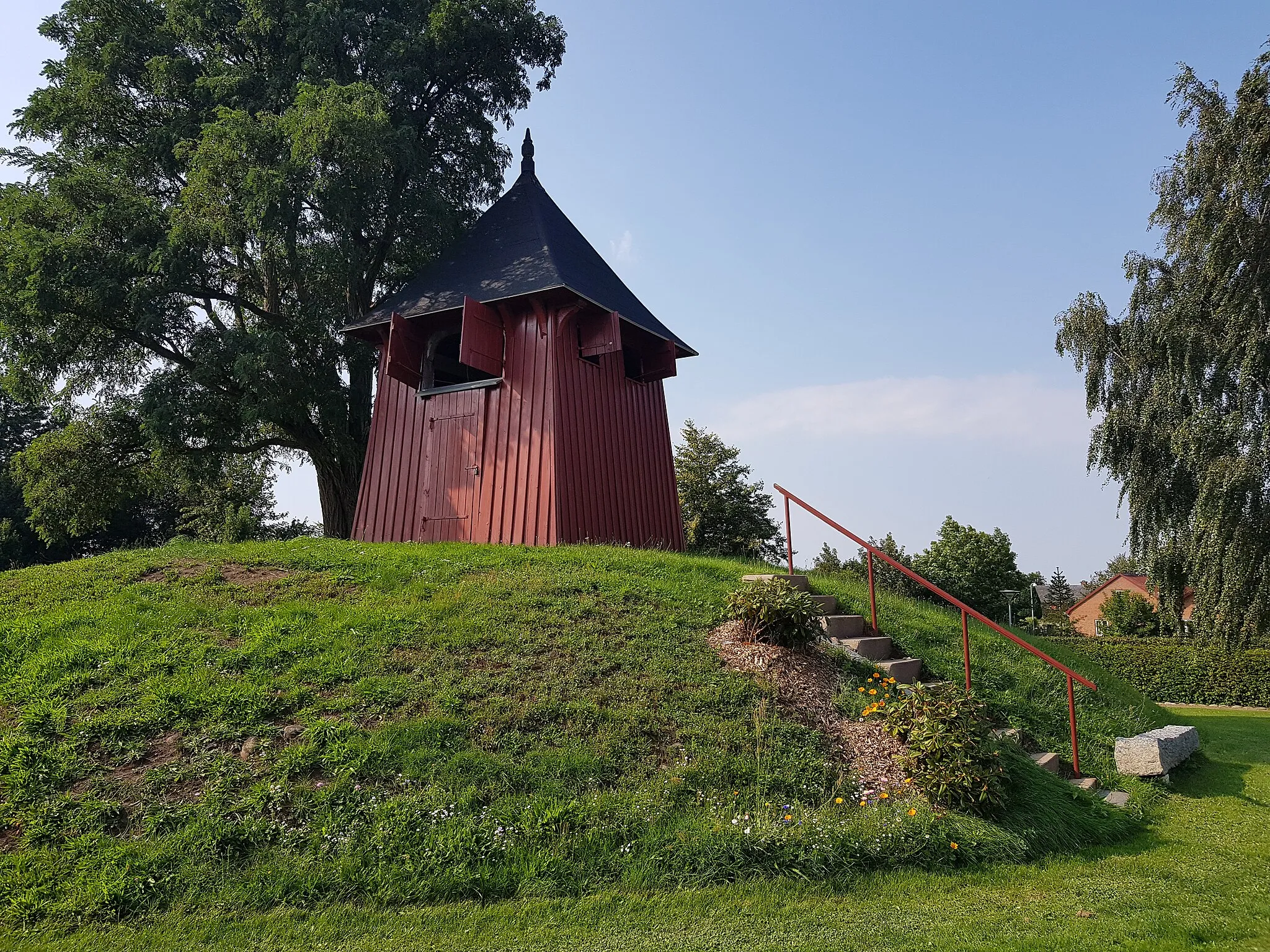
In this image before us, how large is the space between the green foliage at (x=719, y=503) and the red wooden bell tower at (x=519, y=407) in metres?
11.3

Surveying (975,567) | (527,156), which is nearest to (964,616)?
(527,156)

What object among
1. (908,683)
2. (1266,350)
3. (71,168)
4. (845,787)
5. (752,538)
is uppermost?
(71,168)

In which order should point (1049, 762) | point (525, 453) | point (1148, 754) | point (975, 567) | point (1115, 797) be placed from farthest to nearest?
1. point (975, 567)
2. point (525, 453)
3. point (1148, 754)
4. point (1049, 762)
5. point (1115, 797)

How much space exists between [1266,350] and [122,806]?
67.8 ft

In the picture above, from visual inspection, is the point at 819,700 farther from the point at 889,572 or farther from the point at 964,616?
the point at 889,572

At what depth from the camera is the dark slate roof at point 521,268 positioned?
1269cm

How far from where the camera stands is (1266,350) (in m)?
16.6

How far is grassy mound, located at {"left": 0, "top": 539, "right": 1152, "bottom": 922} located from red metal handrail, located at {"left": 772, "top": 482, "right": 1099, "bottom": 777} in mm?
583

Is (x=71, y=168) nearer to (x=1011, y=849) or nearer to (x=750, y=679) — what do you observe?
(x=750, y=679)

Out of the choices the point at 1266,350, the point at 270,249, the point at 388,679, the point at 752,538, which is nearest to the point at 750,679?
the point at 388,679

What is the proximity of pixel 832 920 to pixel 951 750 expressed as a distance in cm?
204

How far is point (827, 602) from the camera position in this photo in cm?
873

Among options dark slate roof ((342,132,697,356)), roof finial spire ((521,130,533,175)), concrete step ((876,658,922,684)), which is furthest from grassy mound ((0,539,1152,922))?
roof finial spire ((521,130,533,175))

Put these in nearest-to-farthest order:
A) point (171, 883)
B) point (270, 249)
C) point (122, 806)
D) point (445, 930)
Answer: point (445, 930) → point (171, 883) → point (122, 806) → point (270, 249)
